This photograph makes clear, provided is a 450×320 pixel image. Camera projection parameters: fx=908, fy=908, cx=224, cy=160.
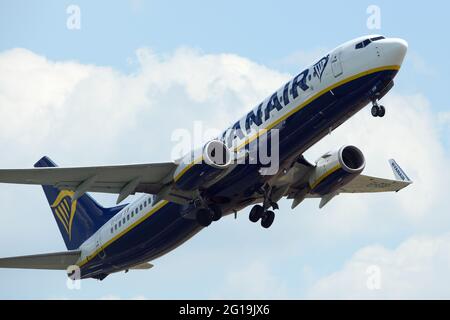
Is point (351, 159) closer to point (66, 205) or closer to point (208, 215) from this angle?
point (208, 215)

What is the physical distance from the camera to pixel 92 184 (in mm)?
39531

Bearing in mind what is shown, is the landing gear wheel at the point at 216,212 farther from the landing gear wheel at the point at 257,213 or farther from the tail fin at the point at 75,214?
the tail fin at the point at 75,214

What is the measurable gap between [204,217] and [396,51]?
36.9 ft

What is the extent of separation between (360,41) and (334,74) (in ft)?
6.00

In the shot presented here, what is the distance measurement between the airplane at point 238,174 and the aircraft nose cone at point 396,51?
0.04m

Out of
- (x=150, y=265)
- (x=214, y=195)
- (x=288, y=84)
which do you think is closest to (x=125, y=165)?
(x=214, y=195)

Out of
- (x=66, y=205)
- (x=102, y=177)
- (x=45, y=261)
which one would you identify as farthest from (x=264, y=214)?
(x=66, y=205)

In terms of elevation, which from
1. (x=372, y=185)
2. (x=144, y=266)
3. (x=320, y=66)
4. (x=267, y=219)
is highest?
(x=320, y=66)

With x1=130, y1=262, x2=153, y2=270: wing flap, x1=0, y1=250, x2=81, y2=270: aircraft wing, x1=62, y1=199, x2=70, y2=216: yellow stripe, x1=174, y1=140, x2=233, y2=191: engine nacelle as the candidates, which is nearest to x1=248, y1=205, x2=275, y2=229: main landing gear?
x1=174, y1=140, x2=233, y2=191: engine nacelle

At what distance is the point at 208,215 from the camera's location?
40.5 m

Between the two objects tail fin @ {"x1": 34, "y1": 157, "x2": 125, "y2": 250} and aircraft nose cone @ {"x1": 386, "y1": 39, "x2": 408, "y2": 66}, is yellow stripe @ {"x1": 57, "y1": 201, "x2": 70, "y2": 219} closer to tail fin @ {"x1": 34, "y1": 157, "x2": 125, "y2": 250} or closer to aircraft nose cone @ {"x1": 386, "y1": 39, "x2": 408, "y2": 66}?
tail fin @ {"x1": 34, "y1": 157, "x2": 125, "y2": 250}

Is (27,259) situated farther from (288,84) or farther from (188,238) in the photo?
(288,84)

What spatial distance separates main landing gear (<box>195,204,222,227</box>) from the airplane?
0.04 m
